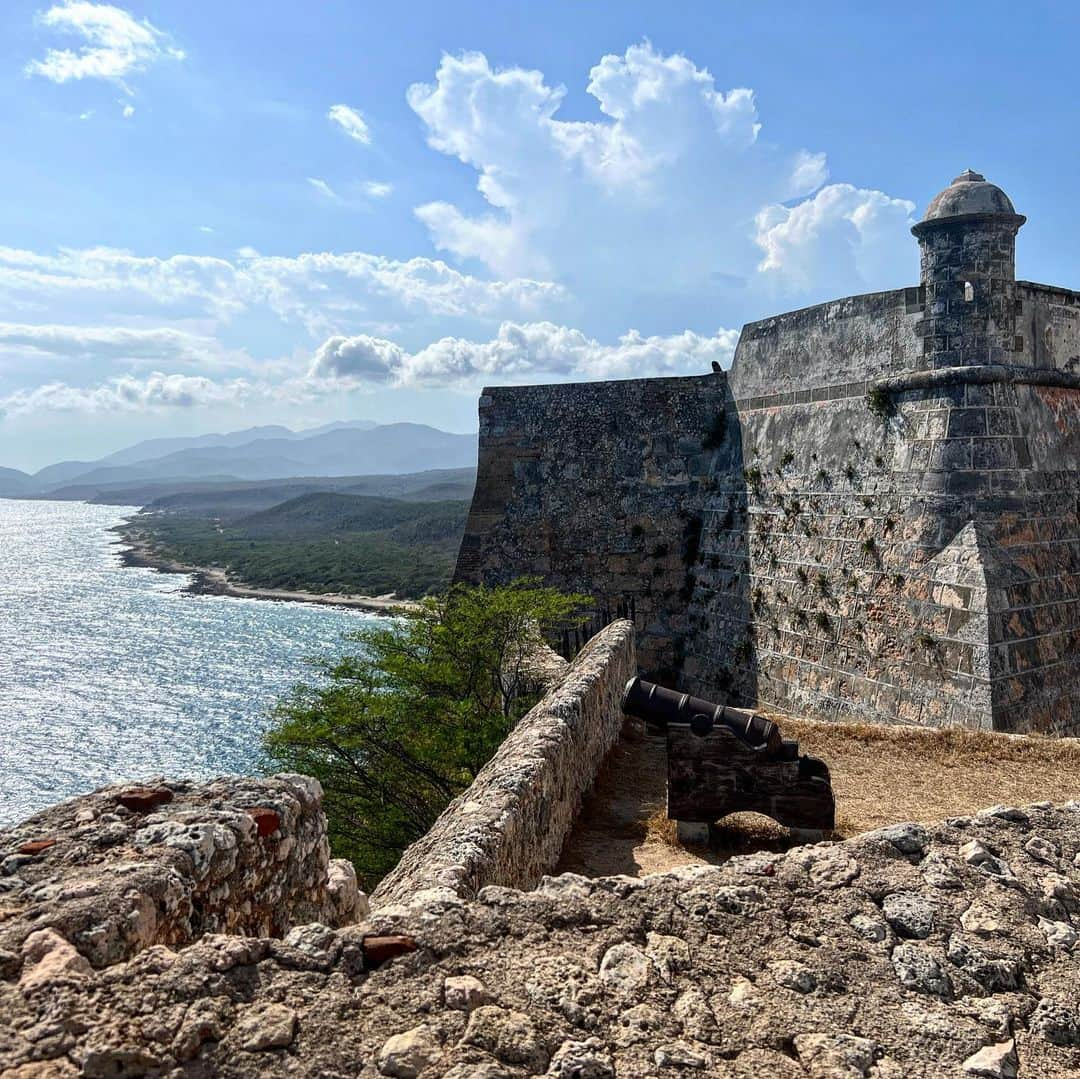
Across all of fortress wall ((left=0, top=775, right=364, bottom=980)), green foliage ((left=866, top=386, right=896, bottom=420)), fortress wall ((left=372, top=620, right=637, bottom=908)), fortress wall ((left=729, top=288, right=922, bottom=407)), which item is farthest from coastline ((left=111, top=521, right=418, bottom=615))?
fortress wall ((left=0, top=775, right=364, bottom=980))

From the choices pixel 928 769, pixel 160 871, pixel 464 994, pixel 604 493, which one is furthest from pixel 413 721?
pixel 464 994

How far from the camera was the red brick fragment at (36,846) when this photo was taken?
9.27 feet

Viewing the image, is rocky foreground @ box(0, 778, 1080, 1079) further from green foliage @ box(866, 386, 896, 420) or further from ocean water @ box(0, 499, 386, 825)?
ocean water @ box(0, 499, 386, 825)

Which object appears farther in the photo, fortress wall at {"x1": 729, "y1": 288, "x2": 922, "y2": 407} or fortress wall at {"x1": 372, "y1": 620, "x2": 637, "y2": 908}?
fortress wall at {"x1": 729, "y1": 288, "x2": 922, "y2": 407}

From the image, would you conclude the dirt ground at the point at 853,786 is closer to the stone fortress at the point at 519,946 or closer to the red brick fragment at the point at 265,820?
the stone fortress at the point at 519,946

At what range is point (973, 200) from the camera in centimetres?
1076

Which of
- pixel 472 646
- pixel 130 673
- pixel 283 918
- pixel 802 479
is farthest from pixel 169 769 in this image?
pixel 283 918

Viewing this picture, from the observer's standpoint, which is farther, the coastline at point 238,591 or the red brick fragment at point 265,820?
the coastline at point 238,591

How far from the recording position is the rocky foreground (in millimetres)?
2256

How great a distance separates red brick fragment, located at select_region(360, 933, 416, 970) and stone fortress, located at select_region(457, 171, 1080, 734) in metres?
9.29

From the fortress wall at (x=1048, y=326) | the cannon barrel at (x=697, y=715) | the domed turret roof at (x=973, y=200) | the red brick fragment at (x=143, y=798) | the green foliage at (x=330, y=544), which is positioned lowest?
the green foliage at (x=330, y=544)

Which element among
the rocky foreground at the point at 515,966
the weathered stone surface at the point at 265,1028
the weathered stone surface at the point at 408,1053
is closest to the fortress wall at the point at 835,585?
the rocky foreground at the point at 515,966

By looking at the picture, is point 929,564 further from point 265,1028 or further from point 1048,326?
point 265,1028

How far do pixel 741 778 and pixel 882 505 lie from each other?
20.6 ft
